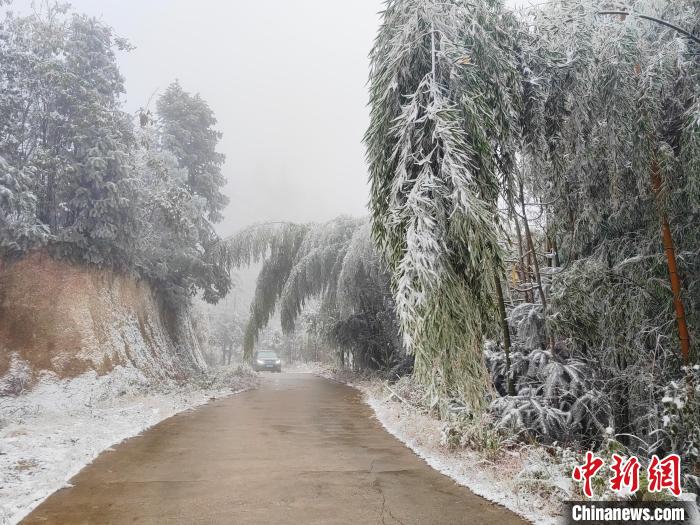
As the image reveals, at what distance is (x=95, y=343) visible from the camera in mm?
12453

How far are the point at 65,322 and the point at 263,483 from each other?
9487 millimetres

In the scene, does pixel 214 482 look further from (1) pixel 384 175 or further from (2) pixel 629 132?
(2) pixel 629 132

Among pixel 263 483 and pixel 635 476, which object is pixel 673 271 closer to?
pixel 635 476

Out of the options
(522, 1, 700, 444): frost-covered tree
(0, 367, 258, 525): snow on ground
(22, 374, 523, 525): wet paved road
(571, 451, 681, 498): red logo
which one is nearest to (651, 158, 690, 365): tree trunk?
(522, 1, 700, 444): frost-covered tree

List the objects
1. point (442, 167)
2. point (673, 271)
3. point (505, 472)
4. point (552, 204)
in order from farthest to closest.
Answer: point (552, 204), point (673, 271), point (505, 472), point (442, 167)

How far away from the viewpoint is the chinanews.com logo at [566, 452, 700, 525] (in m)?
3.76

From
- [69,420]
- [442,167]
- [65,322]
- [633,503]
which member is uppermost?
[442,167]

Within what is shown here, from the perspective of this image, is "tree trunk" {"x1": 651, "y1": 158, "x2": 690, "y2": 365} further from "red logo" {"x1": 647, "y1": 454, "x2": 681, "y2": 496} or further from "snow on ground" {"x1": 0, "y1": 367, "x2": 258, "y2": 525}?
"snow on ground" {"x1": 0, "y1": 367, "x2": 258, "y2": 525}

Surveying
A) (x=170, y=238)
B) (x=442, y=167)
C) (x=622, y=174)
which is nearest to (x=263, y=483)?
(x=442, y=167)

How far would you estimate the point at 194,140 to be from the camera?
2281 cm

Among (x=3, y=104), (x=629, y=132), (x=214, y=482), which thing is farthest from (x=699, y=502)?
(x=3, y=104)

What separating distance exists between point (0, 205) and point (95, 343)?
393 centimetres

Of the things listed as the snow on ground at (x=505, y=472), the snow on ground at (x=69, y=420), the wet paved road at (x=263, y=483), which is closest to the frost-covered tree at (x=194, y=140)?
the snow on ground at (x=69, y=420)

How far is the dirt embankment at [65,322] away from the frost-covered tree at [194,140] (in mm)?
8796
